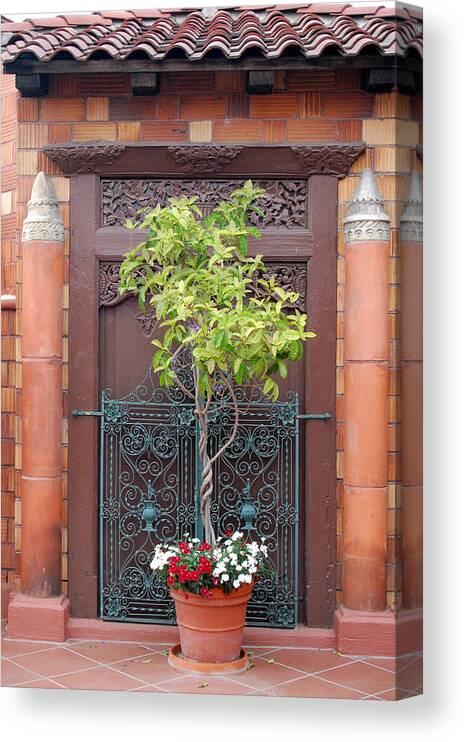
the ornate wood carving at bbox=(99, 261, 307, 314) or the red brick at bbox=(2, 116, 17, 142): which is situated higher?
the red brick at bbox=(2, 116, 17, 142)

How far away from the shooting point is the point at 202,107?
5.50 metres

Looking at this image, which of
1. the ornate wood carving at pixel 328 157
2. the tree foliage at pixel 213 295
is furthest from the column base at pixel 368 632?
the ornate wood carving at pixel 328 157

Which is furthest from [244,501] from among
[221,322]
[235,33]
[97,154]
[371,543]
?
[235,33]

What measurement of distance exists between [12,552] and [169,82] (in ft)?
9.08

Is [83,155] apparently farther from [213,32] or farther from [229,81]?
[213,32]

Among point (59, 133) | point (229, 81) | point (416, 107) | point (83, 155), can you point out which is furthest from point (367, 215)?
point (59, 133)

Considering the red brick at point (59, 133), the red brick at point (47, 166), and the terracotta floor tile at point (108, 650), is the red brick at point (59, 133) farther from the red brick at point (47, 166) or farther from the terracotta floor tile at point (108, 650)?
the terracotta floor tile at point (108, 650)

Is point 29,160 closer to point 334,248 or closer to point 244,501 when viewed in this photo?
point 334,248

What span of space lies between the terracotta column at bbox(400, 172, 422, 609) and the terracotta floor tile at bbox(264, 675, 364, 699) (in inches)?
20.5

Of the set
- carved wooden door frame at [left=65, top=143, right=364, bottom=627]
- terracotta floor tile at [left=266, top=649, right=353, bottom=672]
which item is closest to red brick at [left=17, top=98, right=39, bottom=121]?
carved wooden door frame at [left=65, top=143, right=364, bottom=627]

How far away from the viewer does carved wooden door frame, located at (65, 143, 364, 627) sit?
5516 millimetres

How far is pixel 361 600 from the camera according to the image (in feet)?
17.7

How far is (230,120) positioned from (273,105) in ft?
0.81

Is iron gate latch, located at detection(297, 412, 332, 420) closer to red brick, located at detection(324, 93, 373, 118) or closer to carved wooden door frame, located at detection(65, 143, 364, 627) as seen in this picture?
carved wooden door frame, located at detection(65, 143, 364, 627)
